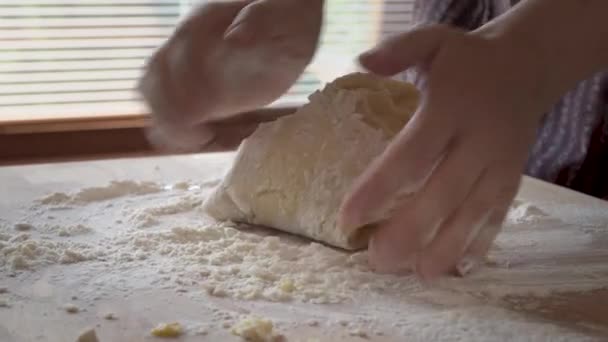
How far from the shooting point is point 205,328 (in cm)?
62

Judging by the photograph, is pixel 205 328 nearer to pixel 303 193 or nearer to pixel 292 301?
pixel 292 301

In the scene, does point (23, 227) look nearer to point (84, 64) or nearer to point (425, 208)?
point (425, 208)

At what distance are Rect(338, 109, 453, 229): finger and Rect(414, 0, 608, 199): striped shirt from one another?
66 centimetres

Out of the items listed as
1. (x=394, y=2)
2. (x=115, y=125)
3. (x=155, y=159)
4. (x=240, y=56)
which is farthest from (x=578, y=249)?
(x=394, y=2)

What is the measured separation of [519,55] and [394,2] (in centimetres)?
162

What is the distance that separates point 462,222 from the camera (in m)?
0.56

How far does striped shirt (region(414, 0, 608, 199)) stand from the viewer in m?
1.14

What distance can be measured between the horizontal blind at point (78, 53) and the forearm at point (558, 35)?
126cm

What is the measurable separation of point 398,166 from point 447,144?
0.04 meters

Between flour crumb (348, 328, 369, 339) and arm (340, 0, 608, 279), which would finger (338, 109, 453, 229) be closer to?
arm (340, 0, 608, 279)

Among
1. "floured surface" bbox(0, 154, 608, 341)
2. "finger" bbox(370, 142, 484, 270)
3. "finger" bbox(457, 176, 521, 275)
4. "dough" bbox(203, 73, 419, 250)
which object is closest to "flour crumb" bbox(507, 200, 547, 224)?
"floured surface" bbox(0, 154, 608, 341)

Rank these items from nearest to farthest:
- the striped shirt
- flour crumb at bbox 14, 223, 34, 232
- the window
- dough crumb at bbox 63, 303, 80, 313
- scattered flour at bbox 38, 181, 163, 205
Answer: dough crumb at bbox 63, 303, 80, 313
flour crumb at bbox 14, 223, 34, 232
scattered flour at bbox 38, 181, 163, 205
the striped shirt
the window

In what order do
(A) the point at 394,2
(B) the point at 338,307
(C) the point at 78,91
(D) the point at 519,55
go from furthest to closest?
(A) the point at 394,2, (C) the point at 78,91, (B) the point at 338,307, (D) the point at 519,55

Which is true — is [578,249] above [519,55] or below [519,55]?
below
